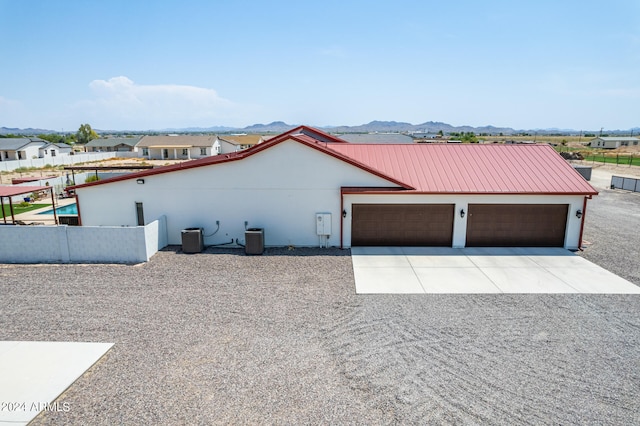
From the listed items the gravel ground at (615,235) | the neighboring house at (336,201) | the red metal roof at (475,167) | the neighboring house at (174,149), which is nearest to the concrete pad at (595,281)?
the gravel ground at (615,235)

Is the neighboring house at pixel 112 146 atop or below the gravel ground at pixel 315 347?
atop

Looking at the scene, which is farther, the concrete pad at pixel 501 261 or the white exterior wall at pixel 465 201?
the white exterior wall at pixel 465 201

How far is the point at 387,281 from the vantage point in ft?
41.0

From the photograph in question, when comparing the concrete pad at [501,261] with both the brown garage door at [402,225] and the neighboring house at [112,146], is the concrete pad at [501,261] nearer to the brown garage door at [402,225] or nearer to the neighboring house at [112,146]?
the brown garage door at [402,225]

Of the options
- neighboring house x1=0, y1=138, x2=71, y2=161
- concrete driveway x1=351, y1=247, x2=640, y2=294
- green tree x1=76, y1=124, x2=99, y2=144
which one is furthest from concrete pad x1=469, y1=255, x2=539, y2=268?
green tree x1=76, y1=124, x2=99, y2=144

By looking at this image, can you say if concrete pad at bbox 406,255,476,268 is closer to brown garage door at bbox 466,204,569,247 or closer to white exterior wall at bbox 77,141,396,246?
brown garage door at bbox 466,204,569,247

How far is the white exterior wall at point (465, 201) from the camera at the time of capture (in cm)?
1577

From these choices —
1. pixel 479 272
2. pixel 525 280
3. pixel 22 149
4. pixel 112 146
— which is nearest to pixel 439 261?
pixel 479 272

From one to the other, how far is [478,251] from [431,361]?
8.65 metres

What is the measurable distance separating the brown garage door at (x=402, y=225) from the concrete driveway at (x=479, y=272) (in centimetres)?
41

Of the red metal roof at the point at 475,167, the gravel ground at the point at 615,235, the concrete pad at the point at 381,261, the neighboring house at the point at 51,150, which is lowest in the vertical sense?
the concrete pad at the point at 381,261

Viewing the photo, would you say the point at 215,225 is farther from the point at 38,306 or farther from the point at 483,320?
the point at 483,320

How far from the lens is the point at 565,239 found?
16.1 m

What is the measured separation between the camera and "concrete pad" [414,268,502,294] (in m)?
11.9
